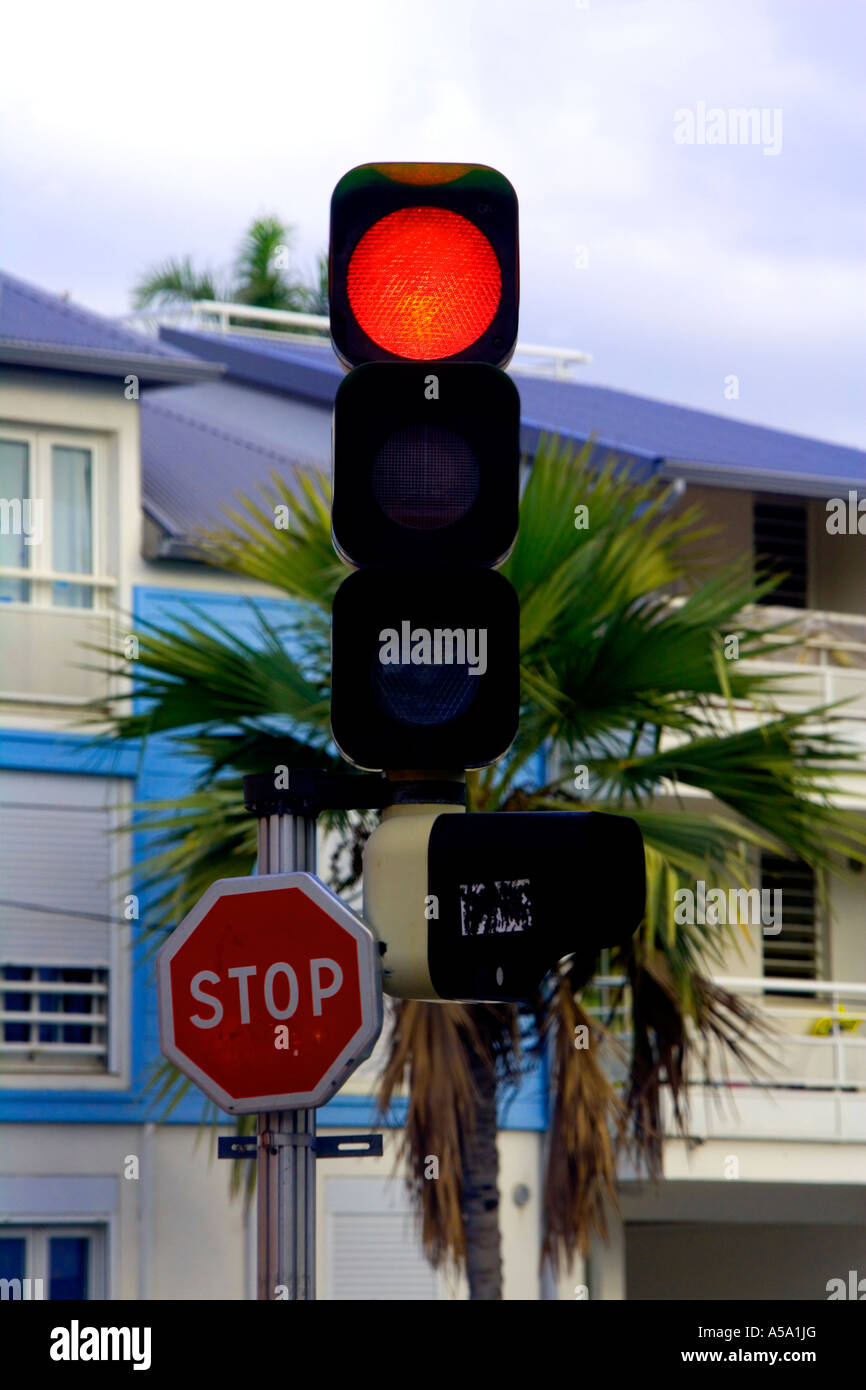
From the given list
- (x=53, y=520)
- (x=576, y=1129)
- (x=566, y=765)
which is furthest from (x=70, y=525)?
(x=576, y=1129)

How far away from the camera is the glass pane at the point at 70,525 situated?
17.8 meters

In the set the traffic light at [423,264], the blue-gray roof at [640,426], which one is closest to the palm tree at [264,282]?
the blue-gray roof at [640,426]

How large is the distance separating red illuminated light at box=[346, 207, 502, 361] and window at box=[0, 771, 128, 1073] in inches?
548

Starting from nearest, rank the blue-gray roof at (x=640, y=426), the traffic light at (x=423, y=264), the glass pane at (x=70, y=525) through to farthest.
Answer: the traffic light at (x=423, y=264) < the glass pane at (x=70, y=525) < the blue-gray roof at (x=640, y=426)

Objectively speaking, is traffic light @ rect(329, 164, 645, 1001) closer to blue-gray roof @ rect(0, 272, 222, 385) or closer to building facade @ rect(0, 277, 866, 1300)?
building facade @ rect(0, 277, 866, 1300)

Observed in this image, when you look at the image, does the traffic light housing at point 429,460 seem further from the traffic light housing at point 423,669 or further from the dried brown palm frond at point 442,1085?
the dried brown palm frond at point 442,1085

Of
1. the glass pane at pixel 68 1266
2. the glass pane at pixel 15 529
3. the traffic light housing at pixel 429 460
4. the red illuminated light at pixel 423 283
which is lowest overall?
the glass pane at pixel 68 1266

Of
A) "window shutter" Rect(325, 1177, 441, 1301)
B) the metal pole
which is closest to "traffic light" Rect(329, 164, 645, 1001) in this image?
the metal pole

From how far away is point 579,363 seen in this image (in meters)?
26.4

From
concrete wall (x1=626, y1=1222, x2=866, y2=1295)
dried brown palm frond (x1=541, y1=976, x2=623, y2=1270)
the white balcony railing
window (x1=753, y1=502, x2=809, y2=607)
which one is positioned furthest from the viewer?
window (x1=753, y1=502, x2=809, y2=607)

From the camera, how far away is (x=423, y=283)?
10.6ft

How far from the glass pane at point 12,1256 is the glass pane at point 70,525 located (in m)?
5.00

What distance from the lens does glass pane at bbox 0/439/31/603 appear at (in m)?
17.6

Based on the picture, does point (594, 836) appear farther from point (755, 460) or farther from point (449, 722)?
point (755, 460)
